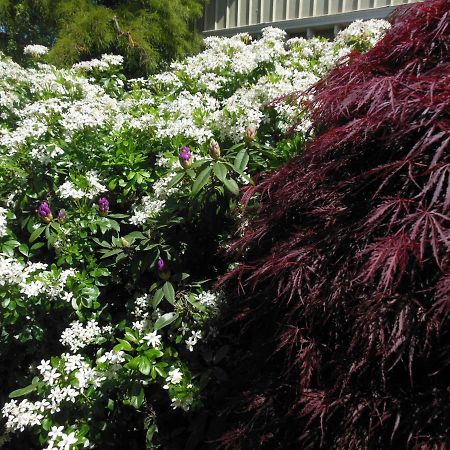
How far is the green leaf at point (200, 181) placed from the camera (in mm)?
2051

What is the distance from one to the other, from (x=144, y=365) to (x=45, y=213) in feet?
2.77

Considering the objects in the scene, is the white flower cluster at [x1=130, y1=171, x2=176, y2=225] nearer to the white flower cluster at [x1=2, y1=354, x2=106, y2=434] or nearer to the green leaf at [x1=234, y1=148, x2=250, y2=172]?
the green leaf at [x1=234, y1=148, x2=250, y2=172]

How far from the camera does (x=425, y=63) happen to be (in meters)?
1.63

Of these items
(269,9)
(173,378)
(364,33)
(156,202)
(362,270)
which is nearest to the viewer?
(362,270)

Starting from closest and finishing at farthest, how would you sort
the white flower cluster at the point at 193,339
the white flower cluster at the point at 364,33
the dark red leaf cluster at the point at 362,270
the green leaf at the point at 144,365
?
1. the dark red leaf cluster at the point at 362,270
2. the green leaf at the point at 144,365
3. the white flower cluster at the point at 193,339
4. the white flower cluster at the point at 364,33

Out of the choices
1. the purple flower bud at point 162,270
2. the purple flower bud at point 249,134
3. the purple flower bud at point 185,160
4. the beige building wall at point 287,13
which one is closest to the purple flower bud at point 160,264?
the purple flower bud at point 162,270

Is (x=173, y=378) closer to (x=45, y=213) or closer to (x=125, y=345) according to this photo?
(x=125, y=345)

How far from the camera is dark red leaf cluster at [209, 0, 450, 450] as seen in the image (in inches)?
50.9

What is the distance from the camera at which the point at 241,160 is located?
2203 millimetres

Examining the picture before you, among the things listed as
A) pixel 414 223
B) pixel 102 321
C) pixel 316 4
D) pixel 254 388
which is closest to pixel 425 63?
pixel 414 223

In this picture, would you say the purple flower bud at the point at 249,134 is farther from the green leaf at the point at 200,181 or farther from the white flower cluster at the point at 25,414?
the white flower cluster at the point at 25,414

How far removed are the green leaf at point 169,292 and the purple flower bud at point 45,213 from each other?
63 centimetres

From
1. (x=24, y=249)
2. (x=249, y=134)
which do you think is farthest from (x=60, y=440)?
(x=249, y=134)

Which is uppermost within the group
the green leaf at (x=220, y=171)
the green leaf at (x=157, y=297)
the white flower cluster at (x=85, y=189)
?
the green leaf at (x=220, y=171)
